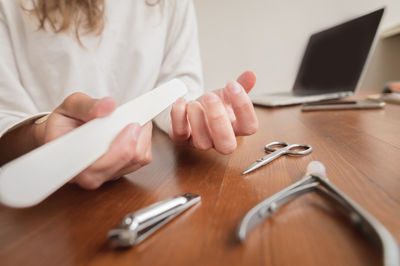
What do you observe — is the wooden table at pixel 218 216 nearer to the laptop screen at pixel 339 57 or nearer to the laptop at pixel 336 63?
the laptop at pixel 336 63

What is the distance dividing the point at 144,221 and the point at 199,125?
0.16m

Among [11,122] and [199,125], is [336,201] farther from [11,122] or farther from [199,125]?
[11,122]

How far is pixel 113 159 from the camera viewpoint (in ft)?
0.66

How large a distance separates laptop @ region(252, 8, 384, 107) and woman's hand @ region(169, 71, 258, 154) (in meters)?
0.49

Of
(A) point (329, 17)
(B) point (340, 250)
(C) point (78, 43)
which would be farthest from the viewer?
(A) point (329, 17)

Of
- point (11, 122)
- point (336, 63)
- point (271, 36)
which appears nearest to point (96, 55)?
point (11, 122)

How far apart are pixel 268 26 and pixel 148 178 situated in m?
1.26

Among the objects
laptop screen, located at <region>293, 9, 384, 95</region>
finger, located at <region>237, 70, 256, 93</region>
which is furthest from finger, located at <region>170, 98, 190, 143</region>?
laptop screen, located at <region>293, 9, 384, 95</region>

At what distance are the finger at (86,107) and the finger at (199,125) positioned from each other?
12 cm

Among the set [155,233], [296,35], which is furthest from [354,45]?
[155,233]

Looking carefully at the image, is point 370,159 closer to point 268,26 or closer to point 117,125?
point 117,125

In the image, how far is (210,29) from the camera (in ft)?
4.24

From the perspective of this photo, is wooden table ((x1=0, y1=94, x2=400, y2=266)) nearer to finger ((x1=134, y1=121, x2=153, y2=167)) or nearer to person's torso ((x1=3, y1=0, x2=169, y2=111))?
finger ((x1=134, y1=121, x2=153, y2=167))

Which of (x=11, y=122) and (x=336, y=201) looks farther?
(x=11, y=122)
